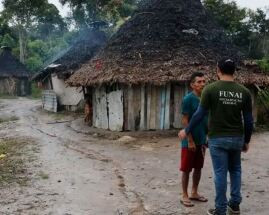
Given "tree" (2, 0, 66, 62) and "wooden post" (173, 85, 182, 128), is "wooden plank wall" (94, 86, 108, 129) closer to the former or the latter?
"wooden post" (173, 85, 182, 128)

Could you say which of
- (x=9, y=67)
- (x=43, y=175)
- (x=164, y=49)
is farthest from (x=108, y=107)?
(x=9, y=67)

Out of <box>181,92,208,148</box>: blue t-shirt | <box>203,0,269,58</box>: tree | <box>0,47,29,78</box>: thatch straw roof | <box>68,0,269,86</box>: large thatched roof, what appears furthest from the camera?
<box>0,47,29,78</box>: thatch straw roof

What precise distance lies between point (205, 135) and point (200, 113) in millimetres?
808

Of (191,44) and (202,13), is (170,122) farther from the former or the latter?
(202,13)

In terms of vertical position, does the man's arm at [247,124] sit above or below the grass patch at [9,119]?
above

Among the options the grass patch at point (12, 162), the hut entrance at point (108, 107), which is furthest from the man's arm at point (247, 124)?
the hut entrance at point (108, 107)

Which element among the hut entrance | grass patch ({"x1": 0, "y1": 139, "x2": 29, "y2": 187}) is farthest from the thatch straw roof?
grass patch ({"x1": 0, "y1": 139, "x2": 29, "y2": 187})

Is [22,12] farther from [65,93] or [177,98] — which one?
[177,98]

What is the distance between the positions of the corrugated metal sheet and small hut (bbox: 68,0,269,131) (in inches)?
315

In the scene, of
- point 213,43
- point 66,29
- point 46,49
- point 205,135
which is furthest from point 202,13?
point 66,29

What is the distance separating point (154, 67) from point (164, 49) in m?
1.03

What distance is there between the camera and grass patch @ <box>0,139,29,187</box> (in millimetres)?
8242

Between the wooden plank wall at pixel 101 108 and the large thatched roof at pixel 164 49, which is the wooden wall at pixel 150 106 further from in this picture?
the wooden plank wall at pixel 101 108

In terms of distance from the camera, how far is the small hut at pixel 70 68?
23.4 m
